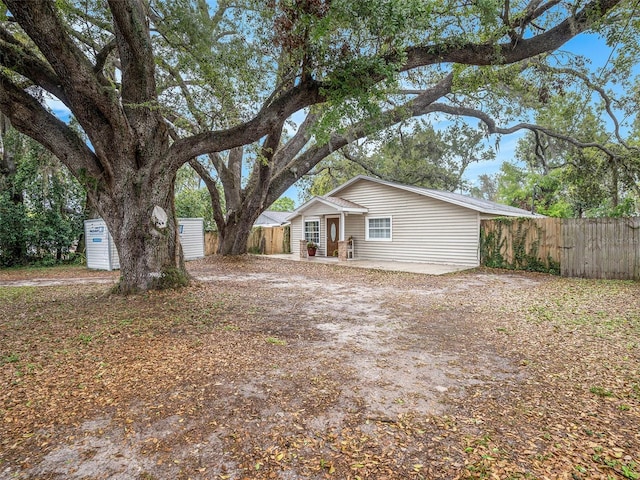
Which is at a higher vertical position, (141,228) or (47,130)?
(47,130)

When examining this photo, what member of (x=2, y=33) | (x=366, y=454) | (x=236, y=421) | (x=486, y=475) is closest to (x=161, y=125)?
(x=2, y=33)

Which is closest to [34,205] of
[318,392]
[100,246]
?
[100,246]

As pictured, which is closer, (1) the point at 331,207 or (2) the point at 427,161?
(1) the point at 331,207

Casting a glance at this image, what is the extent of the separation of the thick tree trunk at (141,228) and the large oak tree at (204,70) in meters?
0.02

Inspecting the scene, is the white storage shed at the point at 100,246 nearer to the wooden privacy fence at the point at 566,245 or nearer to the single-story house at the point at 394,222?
the single-story house at the point at 394,222

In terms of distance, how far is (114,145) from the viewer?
628 cm

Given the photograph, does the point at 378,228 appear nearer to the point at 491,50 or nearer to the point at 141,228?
the point at 491,50

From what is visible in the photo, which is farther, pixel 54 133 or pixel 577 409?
pixel 54 133

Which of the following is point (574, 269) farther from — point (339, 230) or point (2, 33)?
point (2, 33)

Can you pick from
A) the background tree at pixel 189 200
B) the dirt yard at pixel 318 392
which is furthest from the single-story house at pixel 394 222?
the dirt yard at pixel 318 392

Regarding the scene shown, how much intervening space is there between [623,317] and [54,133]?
33.3 ft

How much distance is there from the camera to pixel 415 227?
13055 millimetres

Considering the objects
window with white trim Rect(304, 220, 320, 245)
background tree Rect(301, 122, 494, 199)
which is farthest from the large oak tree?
background tree Rect(301, 122, 494, 199)

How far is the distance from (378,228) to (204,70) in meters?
9.81
